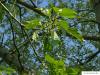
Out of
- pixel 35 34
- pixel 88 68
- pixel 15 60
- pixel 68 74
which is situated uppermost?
pixel 35 34

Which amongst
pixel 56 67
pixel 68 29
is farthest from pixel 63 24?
pixel 56 67

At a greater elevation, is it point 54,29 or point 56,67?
point 54,29

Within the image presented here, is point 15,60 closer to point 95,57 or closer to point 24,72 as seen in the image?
point 24,72

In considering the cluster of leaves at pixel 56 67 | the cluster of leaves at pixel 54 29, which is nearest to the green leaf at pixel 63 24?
the cluster of leaves at pixel 54 29

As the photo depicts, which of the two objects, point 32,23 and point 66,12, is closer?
point 66,12

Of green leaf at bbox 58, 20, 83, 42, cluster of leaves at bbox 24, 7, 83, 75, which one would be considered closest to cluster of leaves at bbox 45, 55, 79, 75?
cluster of leaves at bbox 24, 7, 83, 75

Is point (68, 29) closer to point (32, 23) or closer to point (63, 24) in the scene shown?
point (63, 24)

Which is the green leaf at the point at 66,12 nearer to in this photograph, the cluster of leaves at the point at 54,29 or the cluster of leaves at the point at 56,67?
the cluster of leaves at the point at 54,29

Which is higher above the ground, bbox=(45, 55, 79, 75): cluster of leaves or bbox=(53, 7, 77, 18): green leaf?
bbox=(53, 7, 77, 18): green leaf

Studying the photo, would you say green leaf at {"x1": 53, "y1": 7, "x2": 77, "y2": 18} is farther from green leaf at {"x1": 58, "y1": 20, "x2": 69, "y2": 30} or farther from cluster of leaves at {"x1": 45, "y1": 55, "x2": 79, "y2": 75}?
cluster of leaves at {"x1": 45, "y1": 55, "x2": 79, "y2": 75}

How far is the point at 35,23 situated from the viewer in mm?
1461

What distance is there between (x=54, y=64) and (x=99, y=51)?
14.7 feet

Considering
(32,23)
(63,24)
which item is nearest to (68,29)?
(63,24)

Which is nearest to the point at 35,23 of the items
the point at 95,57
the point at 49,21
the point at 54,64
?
the point at 49,21
